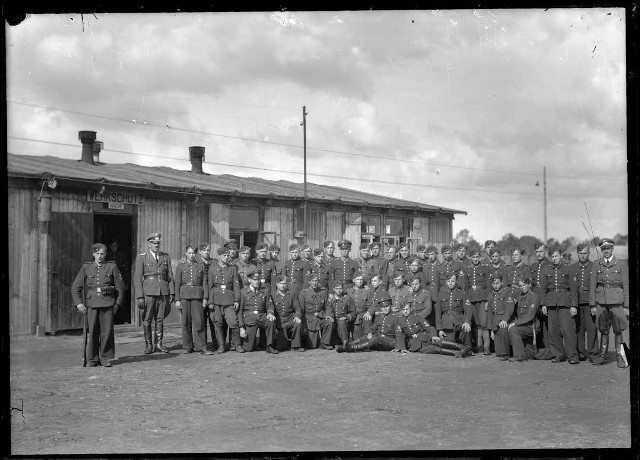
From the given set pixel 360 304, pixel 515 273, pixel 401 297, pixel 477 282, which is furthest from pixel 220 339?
pixel 515 273

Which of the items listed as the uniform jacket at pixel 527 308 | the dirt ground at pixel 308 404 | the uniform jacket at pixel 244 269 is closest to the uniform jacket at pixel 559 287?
the uniform jacket at pixel 527 308

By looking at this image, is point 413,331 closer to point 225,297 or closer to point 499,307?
point 499,307

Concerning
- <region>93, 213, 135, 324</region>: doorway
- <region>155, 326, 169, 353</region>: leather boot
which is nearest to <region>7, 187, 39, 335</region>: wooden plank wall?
<region>93, 213, 135, 324</region>: doorway

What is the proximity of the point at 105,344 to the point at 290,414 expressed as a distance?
355 cm

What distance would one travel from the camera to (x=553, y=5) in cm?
458

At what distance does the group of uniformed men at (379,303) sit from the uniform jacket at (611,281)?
0.05 ft

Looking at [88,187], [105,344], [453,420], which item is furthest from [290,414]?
[88,187]

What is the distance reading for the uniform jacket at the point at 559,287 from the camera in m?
8.85

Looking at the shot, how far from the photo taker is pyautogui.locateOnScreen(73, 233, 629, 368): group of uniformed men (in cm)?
837

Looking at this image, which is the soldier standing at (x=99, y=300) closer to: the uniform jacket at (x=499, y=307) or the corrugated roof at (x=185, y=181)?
the corrugated roof at (x=185, y=181)

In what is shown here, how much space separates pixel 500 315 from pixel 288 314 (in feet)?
11.3

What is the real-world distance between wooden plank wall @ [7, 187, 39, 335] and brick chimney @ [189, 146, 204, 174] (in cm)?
321

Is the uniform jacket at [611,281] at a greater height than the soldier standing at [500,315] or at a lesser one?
greater

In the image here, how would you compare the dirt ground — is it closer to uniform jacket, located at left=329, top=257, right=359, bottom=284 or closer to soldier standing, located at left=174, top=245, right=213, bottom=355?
soldier standing, located at left=174, top=245, right=213, bottom=355
